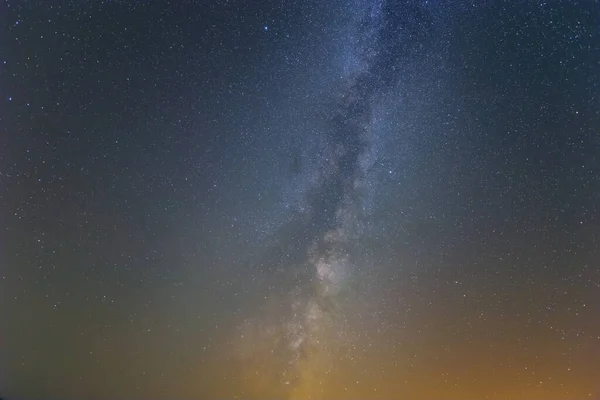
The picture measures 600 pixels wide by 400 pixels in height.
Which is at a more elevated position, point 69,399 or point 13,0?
point 13,0

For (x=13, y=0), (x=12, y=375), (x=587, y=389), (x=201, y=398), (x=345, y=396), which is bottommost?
(x=587, y=389)

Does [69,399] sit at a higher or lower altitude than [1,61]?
lower

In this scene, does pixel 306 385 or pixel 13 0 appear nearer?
pixel 13 0

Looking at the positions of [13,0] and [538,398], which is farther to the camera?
[538,398]

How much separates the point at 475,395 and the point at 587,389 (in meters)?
0.82

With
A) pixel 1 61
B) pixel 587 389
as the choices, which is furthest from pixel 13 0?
pixel 587 389

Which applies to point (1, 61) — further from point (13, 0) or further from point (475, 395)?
point (475, 395)

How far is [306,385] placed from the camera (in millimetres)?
3467

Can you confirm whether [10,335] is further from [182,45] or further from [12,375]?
[182,45]

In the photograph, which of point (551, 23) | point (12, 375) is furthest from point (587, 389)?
point (12, 375)

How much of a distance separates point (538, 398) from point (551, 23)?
107 inches

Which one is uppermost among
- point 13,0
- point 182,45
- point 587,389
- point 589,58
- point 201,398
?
point 13,0

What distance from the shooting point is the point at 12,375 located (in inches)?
131

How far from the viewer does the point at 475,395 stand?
11.4 ft
